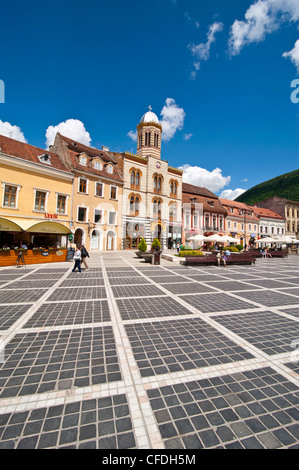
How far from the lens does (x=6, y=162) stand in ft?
63.3

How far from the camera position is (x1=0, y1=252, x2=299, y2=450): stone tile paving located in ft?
7.57

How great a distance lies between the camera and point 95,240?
2714cm

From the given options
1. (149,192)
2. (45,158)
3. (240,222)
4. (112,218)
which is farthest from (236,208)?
(45,158)

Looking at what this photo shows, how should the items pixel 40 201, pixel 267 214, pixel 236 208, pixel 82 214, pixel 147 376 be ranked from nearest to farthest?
pixel 147 376 < pixel 40 201 < pixel 82 214 < pixel 236 208 < pixel 267 214

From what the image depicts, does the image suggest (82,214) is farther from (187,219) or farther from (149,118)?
(149,118)

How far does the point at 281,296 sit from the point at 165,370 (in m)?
6.92

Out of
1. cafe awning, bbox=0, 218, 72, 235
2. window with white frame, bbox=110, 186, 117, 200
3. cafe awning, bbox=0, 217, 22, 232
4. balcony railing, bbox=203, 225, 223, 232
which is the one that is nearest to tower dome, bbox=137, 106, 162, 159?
window with white frame, bbox=110, 186, 117, 200

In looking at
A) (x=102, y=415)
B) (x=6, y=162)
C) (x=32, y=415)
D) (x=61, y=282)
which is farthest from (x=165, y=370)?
(x=6, y=162)

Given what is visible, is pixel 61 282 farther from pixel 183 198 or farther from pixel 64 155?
pixel 183 198

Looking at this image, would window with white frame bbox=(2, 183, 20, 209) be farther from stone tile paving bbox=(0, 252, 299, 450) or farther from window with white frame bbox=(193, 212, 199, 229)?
window with white frame bbox=(193, 212, 199, 229)

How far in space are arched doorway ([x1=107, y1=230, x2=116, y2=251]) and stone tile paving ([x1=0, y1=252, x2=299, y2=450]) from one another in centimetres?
2168

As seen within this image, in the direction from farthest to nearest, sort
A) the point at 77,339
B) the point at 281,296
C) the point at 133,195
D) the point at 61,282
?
the point at 133,195, the point at 61,282, the point at 281,296, the point at 77,339

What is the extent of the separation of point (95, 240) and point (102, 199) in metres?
5.56

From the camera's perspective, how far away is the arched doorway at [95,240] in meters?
26.8
